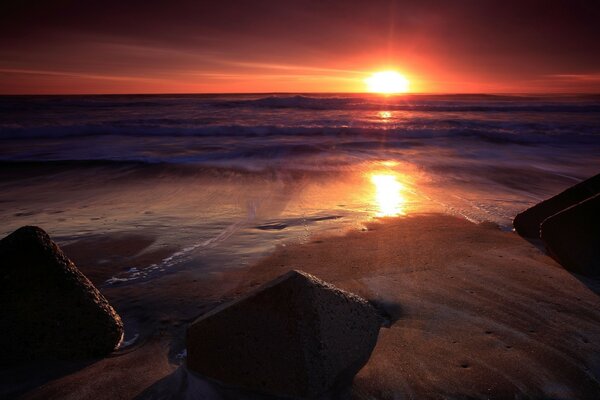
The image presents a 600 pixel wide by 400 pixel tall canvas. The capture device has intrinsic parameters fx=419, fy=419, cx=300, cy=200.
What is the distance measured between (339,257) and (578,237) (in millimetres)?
1892

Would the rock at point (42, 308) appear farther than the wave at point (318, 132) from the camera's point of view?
No

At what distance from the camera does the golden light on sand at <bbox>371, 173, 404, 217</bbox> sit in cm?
520

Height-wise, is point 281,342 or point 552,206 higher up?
point 552,206

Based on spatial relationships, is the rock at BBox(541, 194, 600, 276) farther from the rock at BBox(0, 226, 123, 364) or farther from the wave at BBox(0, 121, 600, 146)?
the wave at BBox(0, 121, 600, 146)

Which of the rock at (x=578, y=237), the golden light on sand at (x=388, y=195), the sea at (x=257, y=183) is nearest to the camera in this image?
the rock at (x=578, y=237)

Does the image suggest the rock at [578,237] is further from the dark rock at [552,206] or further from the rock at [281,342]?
the rock at [281,342]

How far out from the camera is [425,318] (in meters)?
2.62

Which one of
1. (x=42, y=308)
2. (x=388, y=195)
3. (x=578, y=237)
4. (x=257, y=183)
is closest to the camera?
(x=42, y=308)

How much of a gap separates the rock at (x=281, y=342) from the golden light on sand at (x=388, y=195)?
3.10 meters

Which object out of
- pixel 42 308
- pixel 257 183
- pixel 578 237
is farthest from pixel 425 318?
pixel 257 183

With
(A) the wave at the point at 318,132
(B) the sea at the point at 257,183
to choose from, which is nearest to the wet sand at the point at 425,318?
(B) the sea at the point at 257,183

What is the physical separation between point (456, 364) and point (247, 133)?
564 inches

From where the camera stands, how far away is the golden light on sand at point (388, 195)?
520 cm

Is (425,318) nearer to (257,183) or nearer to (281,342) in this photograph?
(281,342)
